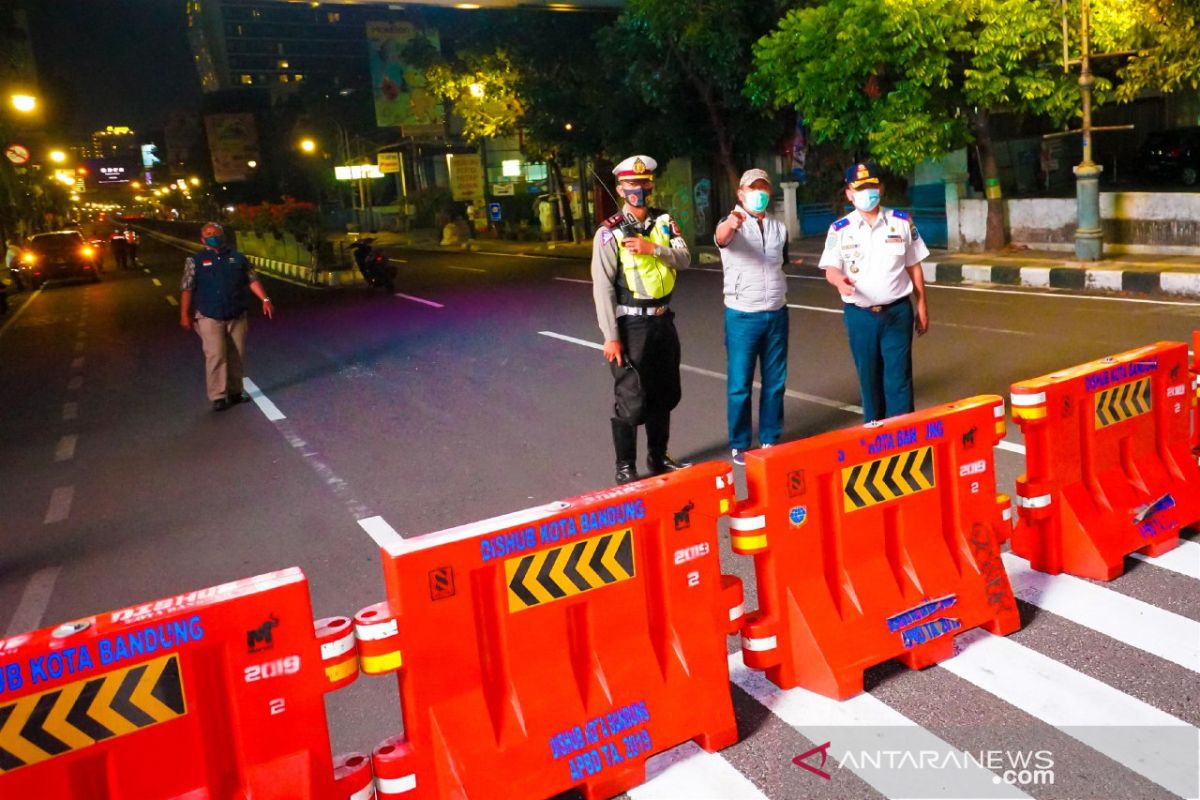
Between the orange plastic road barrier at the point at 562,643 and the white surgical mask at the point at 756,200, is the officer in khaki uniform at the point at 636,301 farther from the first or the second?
the orange plastic road barrier at the point at 562,643

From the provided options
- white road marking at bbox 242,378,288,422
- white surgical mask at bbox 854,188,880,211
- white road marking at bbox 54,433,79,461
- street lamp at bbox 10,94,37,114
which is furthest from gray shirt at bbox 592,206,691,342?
street lamp at bbox 10,94,37,114

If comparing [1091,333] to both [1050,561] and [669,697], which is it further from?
[669,697]

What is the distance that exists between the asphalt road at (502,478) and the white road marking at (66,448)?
0.05 meters

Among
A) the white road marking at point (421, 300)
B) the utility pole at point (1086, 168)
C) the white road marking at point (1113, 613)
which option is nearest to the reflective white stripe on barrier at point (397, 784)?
the white road marking at point (1113, 613)

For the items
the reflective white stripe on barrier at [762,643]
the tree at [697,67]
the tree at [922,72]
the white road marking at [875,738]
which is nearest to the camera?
the white road marking at [875,738]

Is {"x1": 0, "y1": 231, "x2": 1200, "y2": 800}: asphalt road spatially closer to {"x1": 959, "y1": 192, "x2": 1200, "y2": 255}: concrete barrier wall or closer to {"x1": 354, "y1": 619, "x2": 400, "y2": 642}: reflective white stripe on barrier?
{"x1": 354, "y1": 619, "x2": 400, "y2": 642}: reflective white stripe on barrier

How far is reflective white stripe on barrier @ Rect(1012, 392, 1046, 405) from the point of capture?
454 cm

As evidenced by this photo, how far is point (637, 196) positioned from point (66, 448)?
627cm

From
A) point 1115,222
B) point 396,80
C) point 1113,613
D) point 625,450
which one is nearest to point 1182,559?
point 1113,613

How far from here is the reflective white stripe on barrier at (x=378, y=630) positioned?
10.4 ft

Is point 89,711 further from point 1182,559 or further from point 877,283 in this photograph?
point 877,283

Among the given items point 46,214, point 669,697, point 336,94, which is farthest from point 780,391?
point 46,214

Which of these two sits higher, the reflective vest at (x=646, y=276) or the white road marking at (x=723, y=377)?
the reflective vest at (x=646, y=276)

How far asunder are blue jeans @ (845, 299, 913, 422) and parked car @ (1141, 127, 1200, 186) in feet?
77.8
